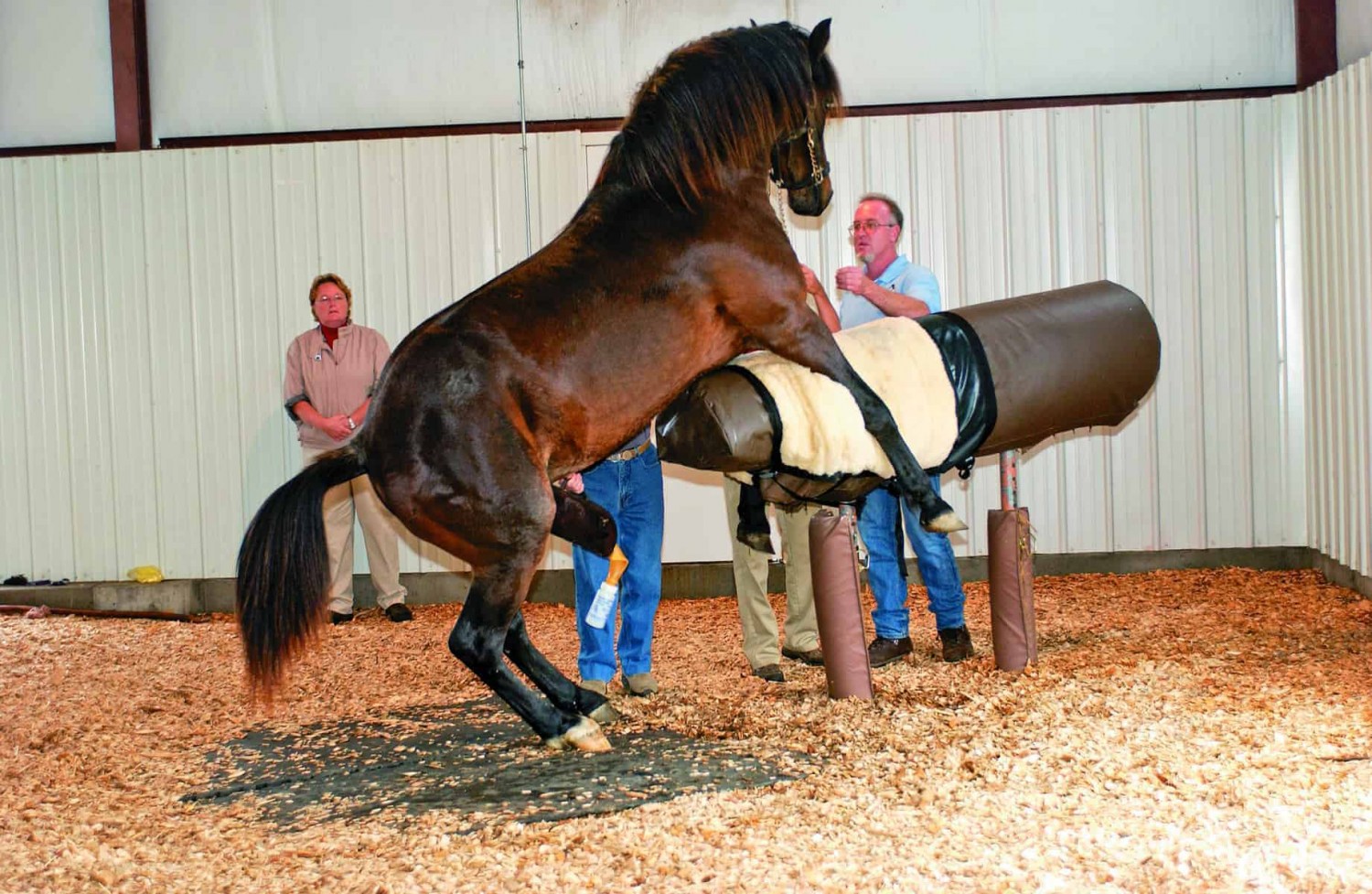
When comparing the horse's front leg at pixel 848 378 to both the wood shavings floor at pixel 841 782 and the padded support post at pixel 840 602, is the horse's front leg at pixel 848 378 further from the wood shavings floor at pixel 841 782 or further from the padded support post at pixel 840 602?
the wood shavings floor at pixel 841 782

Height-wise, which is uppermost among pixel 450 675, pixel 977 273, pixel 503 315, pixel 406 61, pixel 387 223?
pixel 406 61

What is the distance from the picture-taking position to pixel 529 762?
3.93 m

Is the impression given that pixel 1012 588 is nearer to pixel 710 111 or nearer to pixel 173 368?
pixel 710 111

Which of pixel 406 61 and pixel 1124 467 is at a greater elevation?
pixel 406 61

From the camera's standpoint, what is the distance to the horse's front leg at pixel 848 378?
12.7ft

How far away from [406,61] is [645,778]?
5705mm

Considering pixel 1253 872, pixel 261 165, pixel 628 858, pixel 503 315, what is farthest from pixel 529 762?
pixel 261 165

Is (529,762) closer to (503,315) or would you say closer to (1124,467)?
(503,315)

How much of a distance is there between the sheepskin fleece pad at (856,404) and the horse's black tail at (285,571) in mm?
1370

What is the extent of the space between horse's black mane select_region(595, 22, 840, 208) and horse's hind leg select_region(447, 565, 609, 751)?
4.18ft

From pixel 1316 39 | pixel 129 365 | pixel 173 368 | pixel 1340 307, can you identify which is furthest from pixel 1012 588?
pixel 129 365

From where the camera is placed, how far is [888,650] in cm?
527

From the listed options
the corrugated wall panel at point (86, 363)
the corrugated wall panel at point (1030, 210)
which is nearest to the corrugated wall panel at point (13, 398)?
the corrugated wall panel at point (86, 363)

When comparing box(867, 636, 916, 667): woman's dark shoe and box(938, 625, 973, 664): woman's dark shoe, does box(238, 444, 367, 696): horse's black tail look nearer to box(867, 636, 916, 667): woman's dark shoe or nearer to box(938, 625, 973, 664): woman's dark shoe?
box(867, 636, 916, 667): woman's dark shoe
